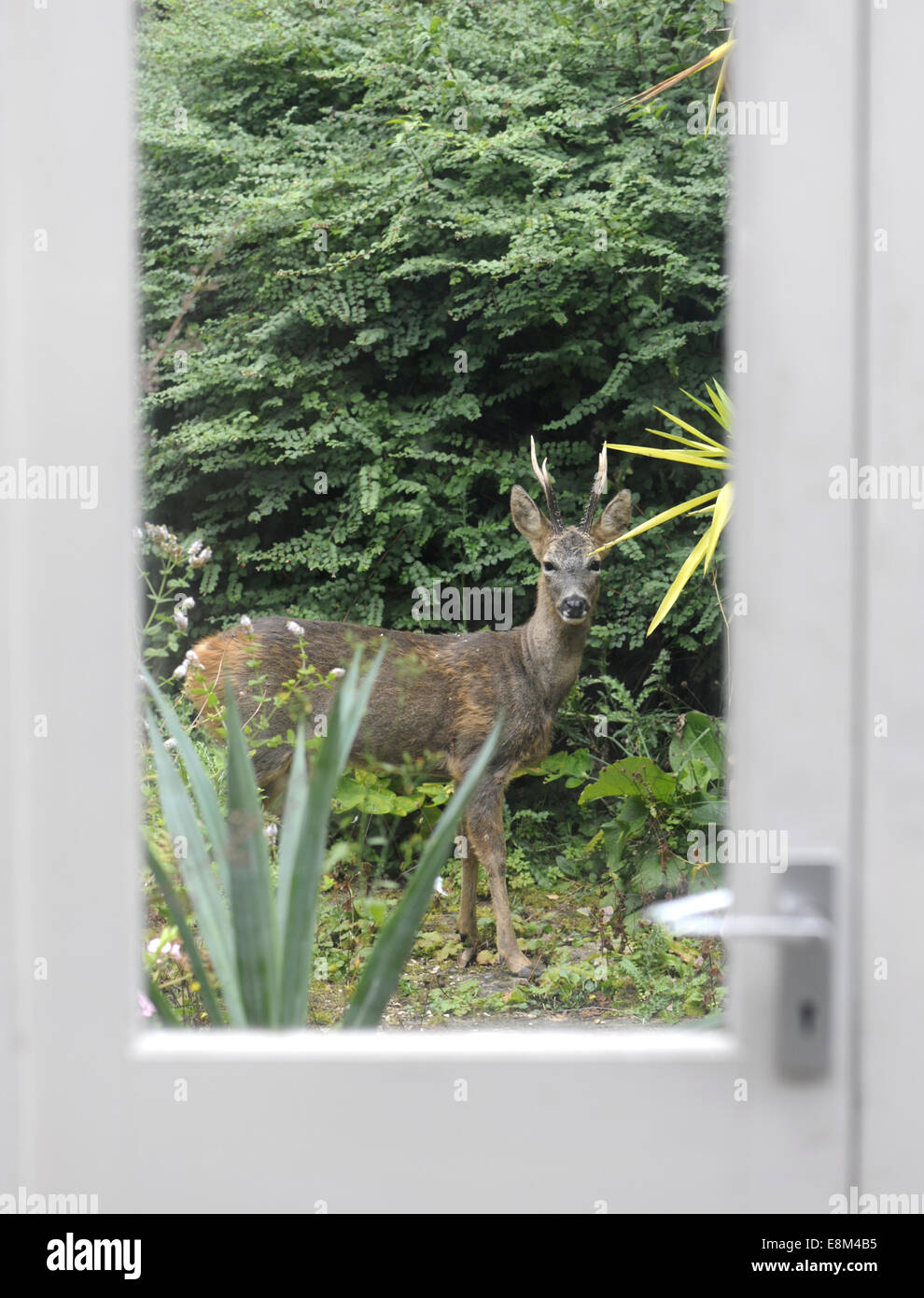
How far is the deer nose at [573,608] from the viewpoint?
3.88 metres

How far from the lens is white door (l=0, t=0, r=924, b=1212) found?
0.78 metres

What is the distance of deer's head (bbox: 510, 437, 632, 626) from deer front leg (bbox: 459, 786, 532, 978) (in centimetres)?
65

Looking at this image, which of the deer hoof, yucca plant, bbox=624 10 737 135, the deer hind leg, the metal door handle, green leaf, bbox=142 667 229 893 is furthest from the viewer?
the deer hind leg

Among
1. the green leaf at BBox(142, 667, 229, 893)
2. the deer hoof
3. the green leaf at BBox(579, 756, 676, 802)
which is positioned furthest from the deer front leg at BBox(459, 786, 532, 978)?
the green leaf at BBox(142, 667, 229, 893)

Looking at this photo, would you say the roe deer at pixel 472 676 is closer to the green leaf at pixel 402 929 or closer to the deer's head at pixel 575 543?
the deer's head at pixel 575 543

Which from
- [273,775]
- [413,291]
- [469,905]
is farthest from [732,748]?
[413,291]

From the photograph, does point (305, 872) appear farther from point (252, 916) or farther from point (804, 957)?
point (804, 957)

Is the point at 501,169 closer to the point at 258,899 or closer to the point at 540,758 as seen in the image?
the point at 540,758

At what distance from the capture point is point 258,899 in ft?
3.40

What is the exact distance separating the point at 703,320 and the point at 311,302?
1540 millimetres

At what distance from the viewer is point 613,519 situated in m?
4.00

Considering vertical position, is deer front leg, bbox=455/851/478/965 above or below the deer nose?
below

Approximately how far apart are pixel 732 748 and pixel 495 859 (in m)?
3.06

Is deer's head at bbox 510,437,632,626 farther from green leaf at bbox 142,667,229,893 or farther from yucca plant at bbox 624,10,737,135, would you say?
green leaf at bbox 142,667,229,893
